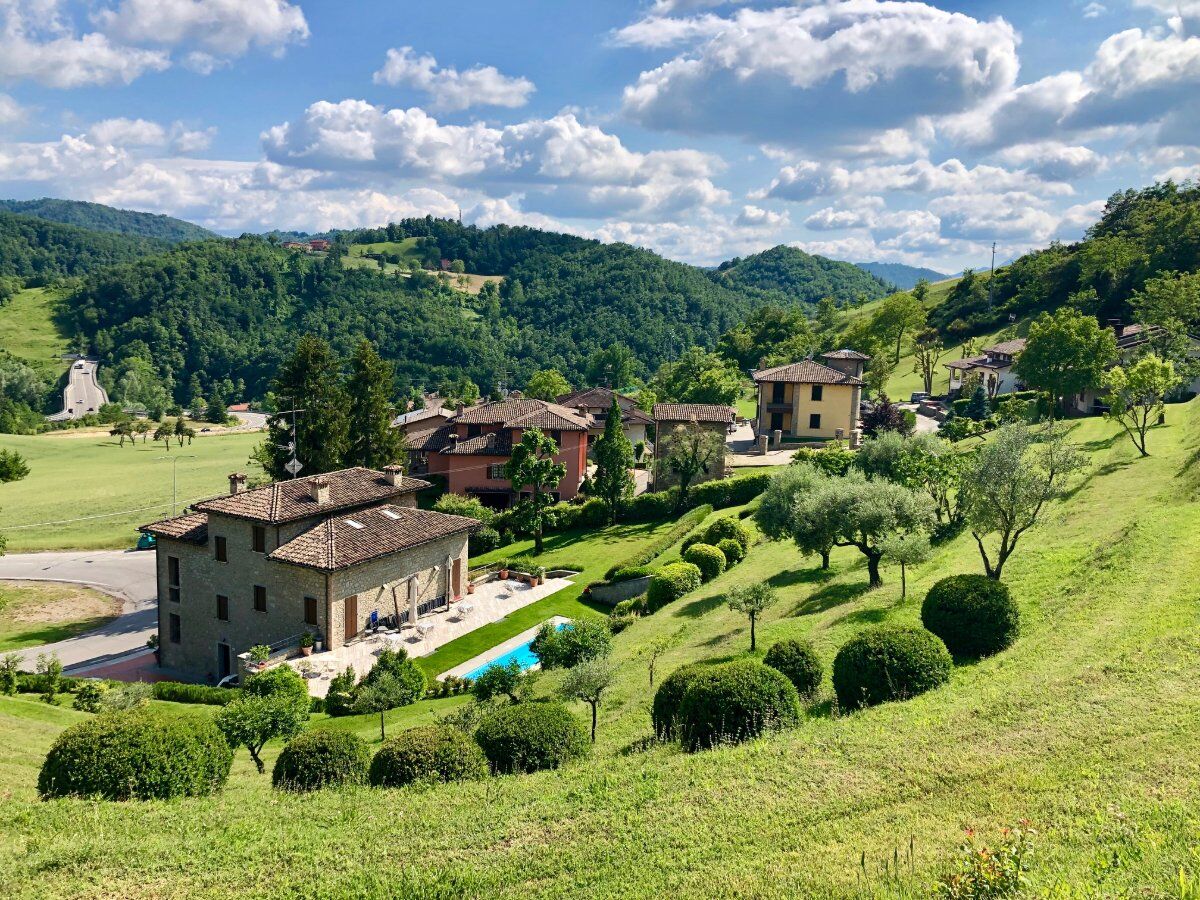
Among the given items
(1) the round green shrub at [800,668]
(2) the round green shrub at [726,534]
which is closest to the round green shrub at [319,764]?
(1) the round green shrub at [800,668]

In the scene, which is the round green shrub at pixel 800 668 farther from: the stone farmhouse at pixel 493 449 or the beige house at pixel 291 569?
the stone farmhouse at pixel 493 449

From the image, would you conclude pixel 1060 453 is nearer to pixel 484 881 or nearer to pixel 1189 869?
pixel 1189 869

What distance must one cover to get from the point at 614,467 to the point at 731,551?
15.0 m

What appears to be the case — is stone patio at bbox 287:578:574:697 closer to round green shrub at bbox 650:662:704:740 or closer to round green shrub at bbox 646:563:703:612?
round green shrub at bbox 646:563:703:612

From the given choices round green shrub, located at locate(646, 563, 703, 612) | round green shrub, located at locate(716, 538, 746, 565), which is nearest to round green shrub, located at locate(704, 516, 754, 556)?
round green shrub, located at locate(716, 538, 746, 565)

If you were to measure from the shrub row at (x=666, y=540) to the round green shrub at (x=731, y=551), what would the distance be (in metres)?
5.05

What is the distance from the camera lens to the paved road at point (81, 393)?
15762cm

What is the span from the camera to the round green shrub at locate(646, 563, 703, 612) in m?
37.6

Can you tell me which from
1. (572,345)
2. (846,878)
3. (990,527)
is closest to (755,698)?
(846,878)

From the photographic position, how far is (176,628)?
3906cm

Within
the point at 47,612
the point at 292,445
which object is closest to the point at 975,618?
the point at 292,445

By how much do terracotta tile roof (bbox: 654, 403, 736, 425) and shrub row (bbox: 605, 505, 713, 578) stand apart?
9.71 meters

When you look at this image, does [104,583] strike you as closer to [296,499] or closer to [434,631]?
[296,499]

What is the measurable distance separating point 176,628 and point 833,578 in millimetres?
31541
